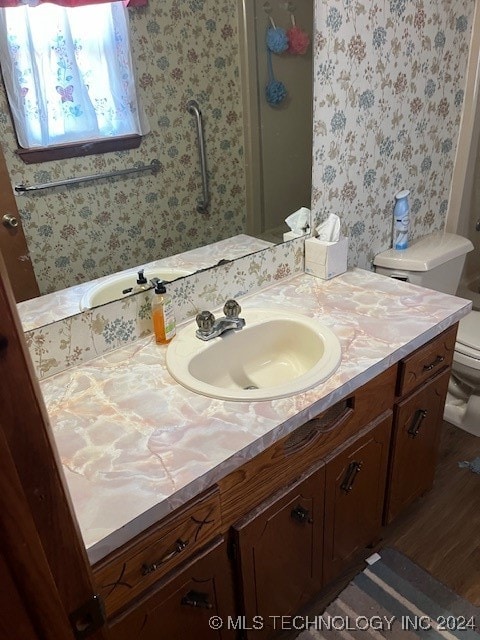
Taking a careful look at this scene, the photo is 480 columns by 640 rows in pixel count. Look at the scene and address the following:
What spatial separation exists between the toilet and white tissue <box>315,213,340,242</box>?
379mm

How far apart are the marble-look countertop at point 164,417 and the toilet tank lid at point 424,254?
44 cm

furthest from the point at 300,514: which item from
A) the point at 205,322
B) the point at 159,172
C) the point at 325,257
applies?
the point at 159,172

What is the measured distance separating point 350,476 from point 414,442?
33cm

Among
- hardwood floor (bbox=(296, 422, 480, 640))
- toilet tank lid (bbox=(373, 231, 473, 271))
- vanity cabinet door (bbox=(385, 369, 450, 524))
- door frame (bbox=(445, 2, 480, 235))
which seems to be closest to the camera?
vanity cabinet door (bbox=(385, 369, 450, 524))

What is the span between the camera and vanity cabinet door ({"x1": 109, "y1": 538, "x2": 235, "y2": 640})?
919 millimetres

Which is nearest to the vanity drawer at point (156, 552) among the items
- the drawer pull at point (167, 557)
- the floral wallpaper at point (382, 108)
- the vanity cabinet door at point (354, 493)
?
the drawer pull at point (167, 557)

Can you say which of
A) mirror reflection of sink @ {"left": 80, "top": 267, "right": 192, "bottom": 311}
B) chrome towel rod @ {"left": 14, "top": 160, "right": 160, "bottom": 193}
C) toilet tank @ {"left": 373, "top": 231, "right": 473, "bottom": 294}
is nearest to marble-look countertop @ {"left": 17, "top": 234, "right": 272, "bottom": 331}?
mirror reflection of sink @ {"left": 80, "top": 267, "right": 192, "bottom": 311}

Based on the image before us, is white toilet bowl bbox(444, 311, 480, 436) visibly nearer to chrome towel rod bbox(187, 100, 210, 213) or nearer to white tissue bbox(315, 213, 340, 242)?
white tissue bbox(315, 213, 340, 242)

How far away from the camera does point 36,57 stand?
996 millimetres

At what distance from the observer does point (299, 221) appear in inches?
64.7

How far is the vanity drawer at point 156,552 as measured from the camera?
0.84m

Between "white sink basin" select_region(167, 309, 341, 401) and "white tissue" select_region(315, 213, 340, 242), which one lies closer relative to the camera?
"white sink basin" select_region(167, 309, 341, 401)

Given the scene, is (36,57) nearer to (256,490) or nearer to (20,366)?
(20,366)

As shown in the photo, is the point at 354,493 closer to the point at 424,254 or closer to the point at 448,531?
the point at 448,531
